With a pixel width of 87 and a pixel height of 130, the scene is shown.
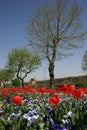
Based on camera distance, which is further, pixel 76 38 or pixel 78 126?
pixel 76 38

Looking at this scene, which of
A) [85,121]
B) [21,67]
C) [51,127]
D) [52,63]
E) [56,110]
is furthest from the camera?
[21,67]

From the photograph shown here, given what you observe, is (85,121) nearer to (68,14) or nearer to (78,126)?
(78,126)

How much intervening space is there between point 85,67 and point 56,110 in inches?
2491

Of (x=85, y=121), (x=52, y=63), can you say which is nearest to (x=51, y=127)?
(x=85, y=121)

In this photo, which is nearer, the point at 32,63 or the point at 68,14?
the point at 68,14

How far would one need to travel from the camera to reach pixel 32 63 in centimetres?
6744

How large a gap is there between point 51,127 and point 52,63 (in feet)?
88.4

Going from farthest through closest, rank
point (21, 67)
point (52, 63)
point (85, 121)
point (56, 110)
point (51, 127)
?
point (21, 67), point (52, 63), point (56, 110), point (85, 121), point (51, 127)

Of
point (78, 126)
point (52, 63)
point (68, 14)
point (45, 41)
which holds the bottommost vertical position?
point (78, 126)

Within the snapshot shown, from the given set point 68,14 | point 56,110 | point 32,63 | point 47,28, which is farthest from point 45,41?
point 32,63

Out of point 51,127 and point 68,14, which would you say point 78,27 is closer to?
point 68,14

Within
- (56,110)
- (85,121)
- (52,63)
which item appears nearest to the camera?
(85,121)

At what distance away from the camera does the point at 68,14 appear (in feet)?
109

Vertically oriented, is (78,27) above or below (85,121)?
above
